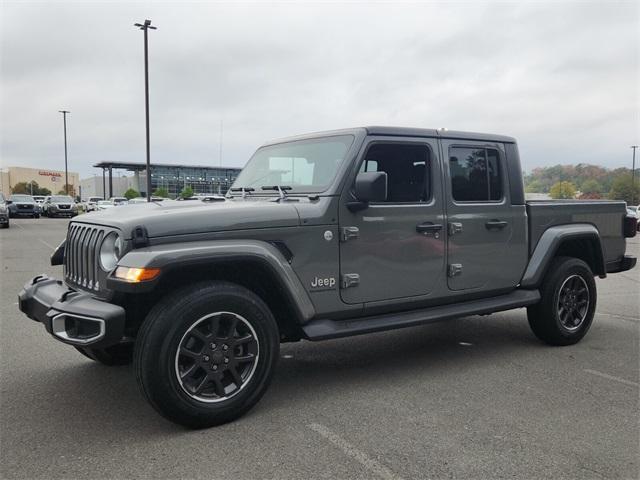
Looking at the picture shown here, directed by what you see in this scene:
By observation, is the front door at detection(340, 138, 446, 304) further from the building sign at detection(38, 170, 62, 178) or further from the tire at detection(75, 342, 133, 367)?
the building sign at detection(38, 170, 62, 178)

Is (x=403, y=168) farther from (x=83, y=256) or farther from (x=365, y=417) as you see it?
(x=83, y=256)

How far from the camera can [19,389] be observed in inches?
162

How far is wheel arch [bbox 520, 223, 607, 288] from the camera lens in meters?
5.10

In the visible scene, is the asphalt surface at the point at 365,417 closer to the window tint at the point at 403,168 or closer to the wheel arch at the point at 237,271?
the wheel arch at the point at 237,271

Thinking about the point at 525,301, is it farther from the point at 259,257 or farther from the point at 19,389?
the point at 19,389

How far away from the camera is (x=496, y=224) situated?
15.9 feet

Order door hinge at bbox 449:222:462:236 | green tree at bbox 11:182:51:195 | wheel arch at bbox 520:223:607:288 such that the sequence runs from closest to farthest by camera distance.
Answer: door hinge at bbox 449:222:462:236
wheel arch at bbox 520:223:607:288
green tree at bbox 11:182:51:195

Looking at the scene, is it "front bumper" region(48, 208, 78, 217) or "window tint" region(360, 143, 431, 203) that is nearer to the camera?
"window tint" region(360, 143, 431, 203)

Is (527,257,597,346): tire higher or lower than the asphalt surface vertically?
higher

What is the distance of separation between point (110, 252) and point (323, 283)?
1427 millimetres

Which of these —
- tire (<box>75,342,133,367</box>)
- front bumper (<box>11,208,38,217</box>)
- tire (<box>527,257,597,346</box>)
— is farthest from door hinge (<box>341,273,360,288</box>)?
front bumper (<box>11,208,38,217</box>)

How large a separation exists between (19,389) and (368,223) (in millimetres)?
2866

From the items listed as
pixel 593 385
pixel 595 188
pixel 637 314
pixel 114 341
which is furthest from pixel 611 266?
pixel 595 188

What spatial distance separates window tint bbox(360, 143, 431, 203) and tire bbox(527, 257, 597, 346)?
168 centimetres
